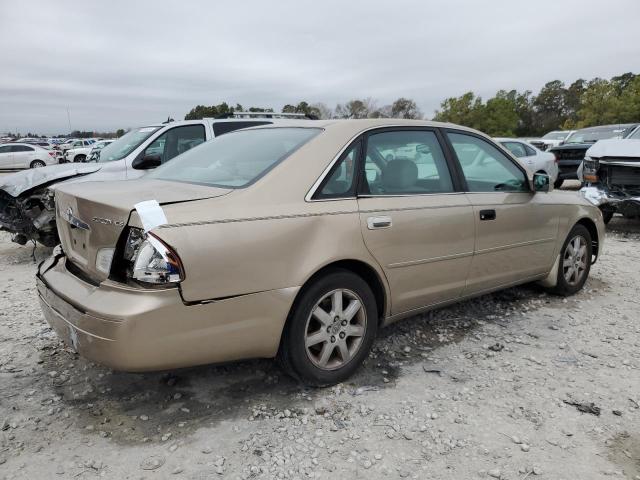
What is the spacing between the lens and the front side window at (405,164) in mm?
3275

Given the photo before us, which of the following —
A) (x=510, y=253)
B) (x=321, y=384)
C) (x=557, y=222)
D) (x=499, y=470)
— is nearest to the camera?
(x=499, y=470)

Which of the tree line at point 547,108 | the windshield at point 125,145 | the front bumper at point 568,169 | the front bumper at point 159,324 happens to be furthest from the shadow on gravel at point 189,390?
the tree line at point 547,108

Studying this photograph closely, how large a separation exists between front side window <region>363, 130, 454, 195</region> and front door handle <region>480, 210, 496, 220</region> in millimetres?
325

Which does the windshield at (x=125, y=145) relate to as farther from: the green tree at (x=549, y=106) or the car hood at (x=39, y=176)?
the green tree at (x=549, y=106)

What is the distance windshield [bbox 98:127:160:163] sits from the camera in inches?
281

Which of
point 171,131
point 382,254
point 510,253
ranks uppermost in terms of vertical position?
point 171,131

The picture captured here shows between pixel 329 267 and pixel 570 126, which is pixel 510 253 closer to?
pixel 329 267

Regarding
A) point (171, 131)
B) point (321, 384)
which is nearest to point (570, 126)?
point (171, 131)

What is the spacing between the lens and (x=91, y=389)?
310 centimetres

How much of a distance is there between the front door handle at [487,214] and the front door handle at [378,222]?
972 millimetres

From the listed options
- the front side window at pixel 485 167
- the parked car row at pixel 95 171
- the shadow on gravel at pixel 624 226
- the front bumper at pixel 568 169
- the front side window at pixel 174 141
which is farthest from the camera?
the front bumper at pixel 568 169

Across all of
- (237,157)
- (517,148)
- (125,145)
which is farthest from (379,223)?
(517,148)

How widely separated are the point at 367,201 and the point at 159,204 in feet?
4.13

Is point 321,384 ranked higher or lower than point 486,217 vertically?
lower
